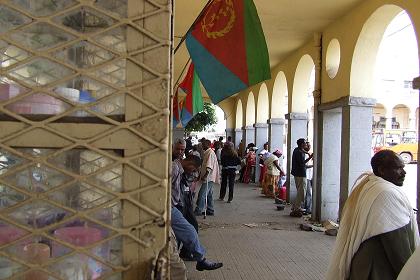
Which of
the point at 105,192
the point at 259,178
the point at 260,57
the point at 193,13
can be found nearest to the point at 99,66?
the point at 105,192

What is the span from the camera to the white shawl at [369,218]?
2.85 metres

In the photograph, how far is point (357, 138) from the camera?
7.56 meters

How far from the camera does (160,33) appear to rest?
5.12 feet

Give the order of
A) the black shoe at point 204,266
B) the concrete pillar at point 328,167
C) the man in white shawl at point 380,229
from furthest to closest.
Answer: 1. the concrete pillar at point 328,167
2. the black shoe at point 204,266
3. the man in white shawl at point 380,229

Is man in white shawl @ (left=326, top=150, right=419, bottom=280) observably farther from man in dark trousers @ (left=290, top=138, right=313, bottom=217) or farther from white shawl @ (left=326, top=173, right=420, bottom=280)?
man in dark trousers @ (left=290, top=138, right=313, bottom=217)

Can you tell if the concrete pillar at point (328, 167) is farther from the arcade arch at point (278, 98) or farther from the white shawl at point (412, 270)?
the white shawl at point (412, 270)

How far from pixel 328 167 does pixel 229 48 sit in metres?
6.30

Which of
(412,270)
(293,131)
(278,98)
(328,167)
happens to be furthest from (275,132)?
(412,270)

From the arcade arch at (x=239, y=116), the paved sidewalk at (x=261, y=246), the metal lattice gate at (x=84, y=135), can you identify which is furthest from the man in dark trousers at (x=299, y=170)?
the arcade arch at (x=239, y=116)

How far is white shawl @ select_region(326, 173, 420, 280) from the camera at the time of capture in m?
2.85

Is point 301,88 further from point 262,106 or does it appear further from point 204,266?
point 204,266

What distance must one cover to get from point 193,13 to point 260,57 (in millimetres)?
5396

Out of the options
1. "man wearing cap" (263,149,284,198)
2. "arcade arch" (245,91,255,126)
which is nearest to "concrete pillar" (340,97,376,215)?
"man wearing cap" (263,149,284,198)

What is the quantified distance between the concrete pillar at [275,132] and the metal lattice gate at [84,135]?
40.1 ft
